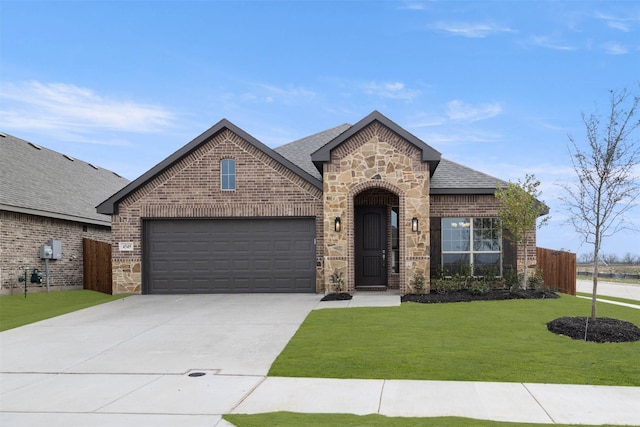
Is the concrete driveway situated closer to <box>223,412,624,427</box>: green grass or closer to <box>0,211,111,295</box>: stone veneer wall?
<box>223,412,624,427</box>: green grass

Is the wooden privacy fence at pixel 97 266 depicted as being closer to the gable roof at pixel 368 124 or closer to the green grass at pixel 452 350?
the gable roof at pixel 368 124

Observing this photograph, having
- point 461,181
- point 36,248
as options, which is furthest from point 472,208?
point 36,248

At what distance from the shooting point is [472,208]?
16172 millimetres

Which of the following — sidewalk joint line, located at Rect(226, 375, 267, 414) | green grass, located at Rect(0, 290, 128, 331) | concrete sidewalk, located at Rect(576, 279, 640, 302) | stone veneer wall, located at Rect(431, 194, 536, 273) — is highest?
stone veneer wall, located at Rect(431, 194, 536, 273)

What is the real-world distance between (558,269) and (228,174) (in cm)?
1198

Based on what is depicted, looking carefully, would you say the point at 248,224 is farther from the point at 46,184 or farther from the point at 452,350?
the point at 46,184

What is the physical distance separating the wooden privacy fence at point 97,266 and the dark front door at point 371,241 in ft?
30.9

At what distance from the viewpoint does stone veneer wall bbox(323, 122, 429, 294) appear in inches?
589

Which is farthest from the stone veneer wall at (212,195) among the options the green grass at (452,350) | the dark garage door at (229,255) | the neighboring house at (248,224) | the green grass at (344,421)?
the green grass at (344,421)

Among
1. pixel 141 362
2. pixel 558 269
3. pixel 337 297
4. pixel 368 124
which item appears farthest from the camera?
pixel 558 269

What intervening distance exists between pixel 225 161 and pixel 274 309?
5.71 meters

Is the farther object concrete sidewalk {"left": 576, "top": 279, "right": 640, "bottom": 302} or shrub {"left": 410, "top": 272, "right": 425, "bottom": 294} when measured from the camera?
concrete sidewalk {"left": 576, "top": 279, "right": 640, "bottom": 302}

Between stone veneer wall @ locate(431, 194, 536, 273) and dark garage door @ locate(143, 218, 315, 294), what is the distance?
13.7 ft

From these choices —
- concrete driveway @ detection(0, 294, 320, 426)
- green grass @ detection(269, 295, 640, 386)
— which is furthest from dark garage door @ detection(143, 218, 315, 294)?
green grass @ detection(269, 295, 640, 386)
